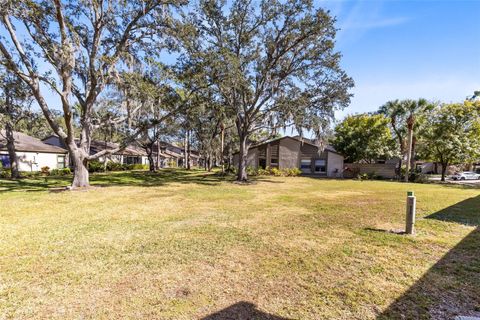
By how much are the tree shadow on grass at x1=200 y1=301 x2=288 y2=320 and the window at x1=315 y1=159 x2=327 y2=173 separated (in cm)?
2671

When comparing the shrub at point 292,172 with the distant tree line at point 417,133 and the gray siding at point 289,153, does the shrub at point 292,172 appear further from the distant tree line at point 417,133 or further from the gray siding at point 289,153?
the distant tree line at point 417,133

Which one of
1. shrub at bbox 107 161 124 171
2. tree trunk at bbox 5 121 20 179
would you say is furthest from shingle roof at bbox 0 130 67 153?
tree trunk at bbox 5 121 20 179

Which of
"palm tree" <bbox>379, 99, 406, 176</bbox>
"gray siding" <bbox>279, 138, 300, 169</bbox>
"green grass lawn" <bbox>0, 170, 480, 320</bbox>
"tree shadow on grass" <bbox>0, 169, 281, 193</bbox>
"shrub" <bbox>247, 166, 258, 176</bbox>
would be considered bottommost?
"green grass lawn" <bbox>0, 170, 480, 320</bbox>

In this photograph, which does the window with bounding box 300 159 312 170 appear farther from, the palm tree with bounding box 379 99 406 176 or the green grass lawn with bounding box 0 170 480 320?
the green grass lawn with bounding box 0 170 480 320

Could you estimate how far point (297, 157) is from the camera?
93.8 ft

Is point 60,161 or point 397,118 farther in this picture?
point 397,118

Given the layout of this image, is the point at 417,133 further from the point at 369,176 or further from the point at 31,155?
the point at 31,155

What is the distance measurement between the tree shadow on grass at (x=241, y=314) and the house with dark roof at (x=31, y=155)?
91.8 ft

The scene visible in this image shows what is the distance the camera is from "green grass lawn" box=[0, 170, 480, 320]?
287cm

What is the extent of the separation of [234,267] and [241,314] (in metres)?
1.17

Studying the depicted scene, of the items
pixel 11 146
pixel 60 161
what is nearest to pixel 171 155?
pixel 60 161

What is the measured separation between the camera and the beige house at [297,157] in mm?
27750

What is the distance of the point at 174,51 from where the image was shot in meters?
14.5

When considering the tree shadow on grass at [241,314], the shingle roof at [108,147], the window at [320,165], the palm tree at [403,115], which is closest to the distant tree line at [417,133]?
the palm tree at [403,115]
